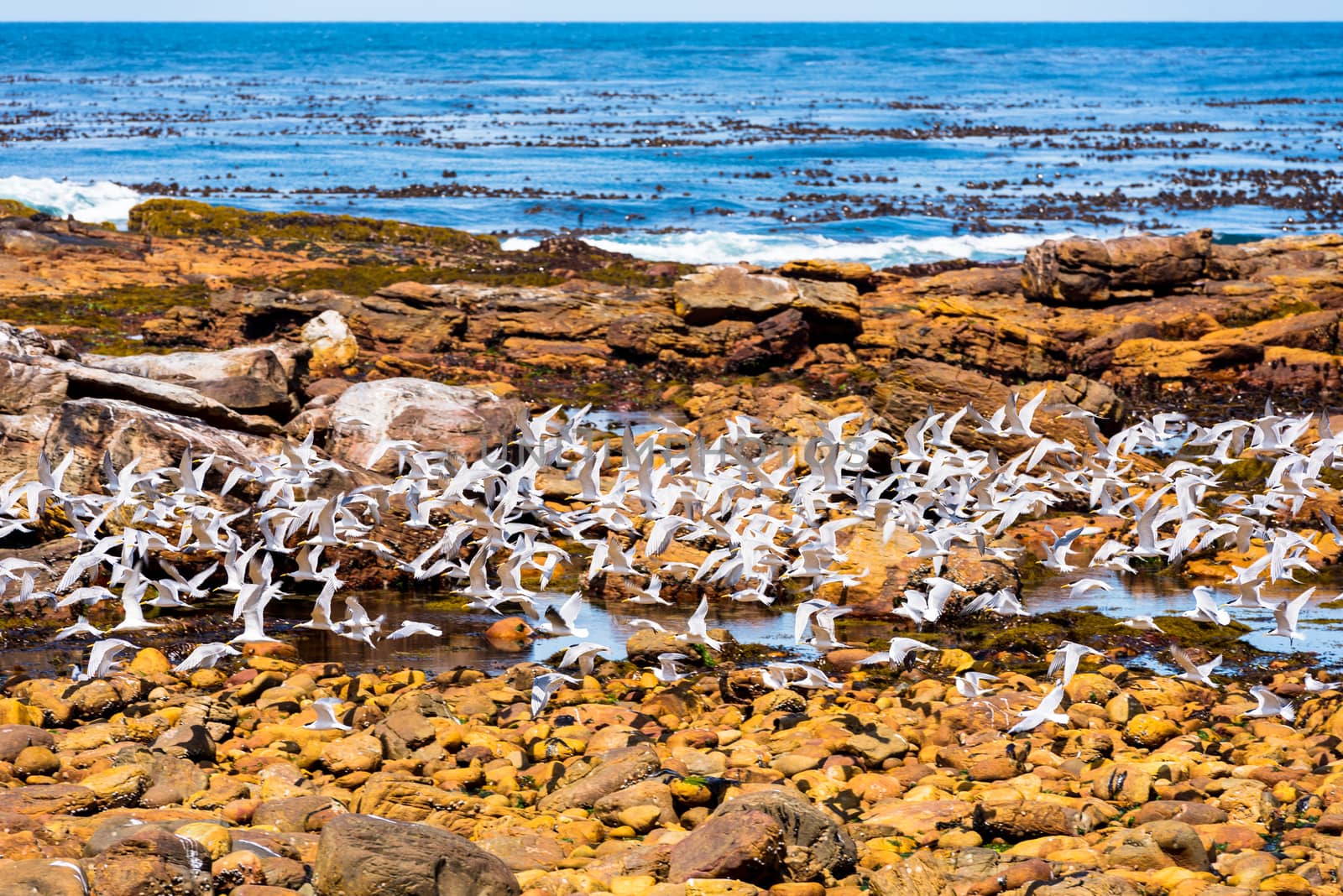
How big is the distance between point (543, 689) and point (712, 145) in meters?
56.7

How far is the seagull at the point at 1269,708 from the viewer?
8953mm

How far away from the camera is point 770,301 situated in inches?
880

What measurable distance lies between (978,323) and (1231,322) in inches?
174

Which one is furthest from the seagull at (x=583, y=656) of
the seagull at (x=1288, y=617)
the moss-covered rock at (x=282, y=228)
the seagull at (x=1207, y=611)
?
the moss-covered rock at (x=282, y=228)

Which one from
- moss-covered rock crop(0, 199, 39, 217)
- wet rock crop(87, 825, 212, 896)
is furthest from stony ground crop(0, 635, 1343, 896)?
moss-covered rock crop(0, 199, 39, 217)

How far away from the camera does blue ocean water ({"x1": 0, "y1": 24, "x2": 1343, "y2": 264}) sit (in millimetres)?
43500

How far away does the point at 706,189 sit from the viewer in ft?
165

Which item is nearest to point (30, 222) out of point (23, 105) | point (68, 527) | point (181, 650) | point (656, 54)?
point (68, 527)

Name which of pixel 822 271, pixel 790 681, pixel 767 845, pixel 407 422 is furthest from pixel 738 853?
pixel 822 271

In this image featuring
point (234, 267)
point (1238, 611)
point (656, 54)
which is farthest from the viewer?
point (656, 54)

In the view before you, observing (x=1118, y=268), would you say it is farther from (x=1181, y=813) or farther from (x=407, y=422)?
(x=1181, y=813)

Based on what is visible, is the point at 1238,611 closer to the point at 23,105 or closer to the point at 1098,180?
the point at 1098,180

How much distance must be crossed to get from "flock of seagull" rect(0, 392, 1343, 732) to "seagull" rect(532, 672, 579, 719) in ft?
1.59

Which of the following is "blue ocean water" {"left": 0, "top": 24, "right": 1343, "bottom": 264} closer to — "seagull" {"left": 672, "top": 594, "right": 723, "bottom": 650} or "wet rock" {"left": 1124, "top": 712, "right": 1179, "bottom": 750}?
"seagull" {"left": 672, "top": 594, "right": 723, "bottom": 650}
